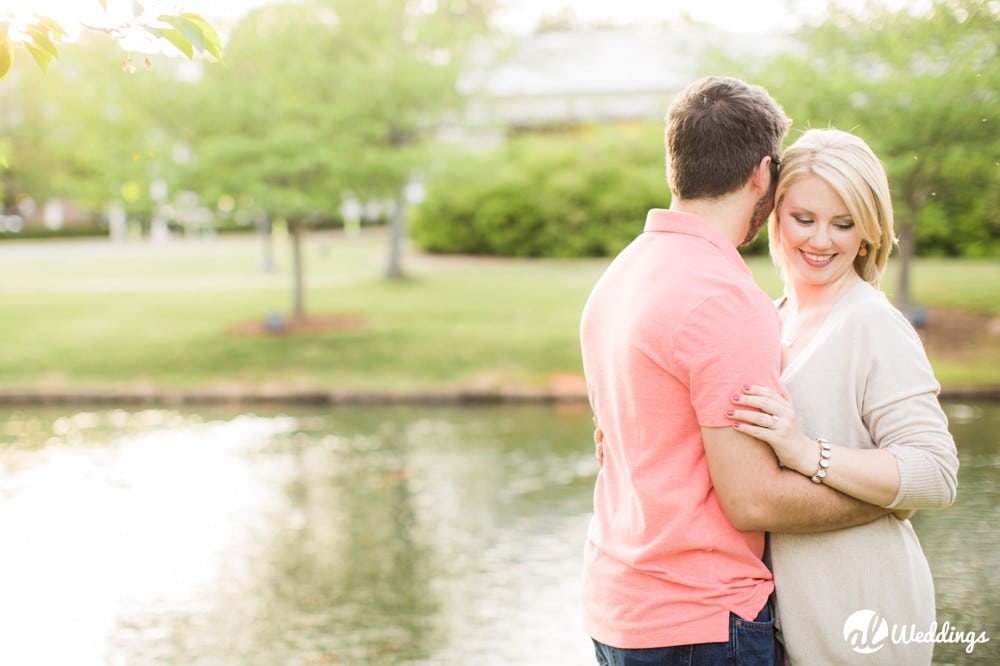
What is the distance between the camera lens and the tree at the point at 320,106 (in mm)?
17438

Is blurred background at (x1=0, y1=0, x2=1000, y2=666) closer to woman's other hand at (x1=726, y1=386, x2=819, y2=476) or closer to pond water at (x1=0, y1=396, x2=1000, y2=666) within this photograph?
pond water at (x1=0, y1=396, x2=1000, y2=666)

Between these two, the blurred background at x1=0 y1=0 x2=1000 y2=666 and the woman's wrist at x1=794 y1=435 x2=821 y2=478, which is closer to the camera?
the woman's wrist at x1=794 y1=435 x2=821 y2=478

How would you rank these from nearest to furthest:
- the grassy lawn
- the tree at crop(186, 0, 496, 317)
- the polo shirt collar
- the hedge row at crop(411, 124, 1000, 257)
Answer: the polo shirt collar
the grassy lawn
the tree at crop(186, 0, 496, 317)
the hedge row at crop(411, 124, 1000, 257)

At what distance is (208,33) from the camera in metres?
2.78

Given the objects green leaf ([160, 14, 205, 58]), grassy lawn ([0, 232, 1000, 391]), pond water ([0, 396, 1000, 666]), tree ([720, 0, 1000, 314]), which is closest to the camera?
green leaf ([160, 14, 205, 58])

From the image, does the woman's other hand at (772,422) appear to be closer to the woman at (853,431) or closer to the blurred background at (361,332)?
the woman at (853,431)

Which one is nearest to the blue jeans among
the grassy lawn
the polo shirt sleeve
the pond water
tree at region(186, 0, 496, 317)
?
the polo shirt sleeve

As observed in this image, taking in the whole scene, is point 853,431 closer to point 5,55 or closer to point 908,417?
point 908,417

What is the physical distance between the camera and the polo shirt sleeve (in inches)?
85.7

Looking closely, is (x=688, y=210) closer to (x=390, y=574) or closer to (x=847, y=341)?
(x=847, y=341)

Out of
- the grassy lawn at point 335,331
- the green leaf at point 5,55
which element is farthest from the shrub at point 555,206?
the green leaf at point 5,55

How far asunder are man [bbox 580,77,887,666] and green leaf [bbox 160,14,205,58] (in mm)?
1176

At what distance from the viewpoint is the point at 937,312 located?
1725 centimetres

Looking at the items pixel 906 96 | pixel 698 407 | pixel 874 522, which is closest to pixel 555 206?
pixel 906 96
